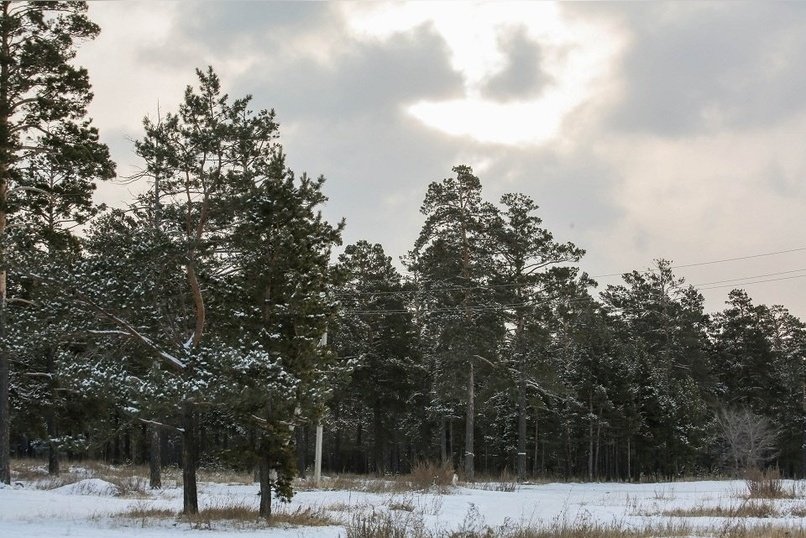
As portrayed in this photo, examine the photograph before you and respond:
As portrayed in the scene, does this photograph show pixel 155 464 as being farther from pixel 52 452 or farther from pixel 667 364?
pixel 667 364

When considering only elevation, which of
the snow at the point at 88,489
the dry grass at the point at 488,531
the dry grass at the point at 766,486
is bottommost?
the snow at the point at 88,489

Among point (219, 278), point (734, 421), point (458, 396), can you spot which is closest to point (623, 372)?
point (734, 421)

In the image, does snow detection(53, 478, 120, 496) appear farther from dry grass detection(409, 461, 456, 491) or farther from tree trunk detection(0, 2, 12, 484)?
dry grass detection(409, 461, 456, 491)

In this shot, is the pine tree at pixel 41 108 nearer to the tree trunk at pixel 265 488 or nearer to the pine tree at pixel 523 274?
the tree trunk at pixel 265 488

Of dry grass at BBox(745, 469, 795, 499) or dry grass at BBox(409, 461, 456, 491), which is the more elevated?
dry grass at BBox(745, 469, 795, 499)

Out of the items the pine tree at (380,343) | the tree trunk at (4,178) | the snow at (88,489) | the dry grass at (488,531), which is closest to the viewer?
the dry grass at (488,531)

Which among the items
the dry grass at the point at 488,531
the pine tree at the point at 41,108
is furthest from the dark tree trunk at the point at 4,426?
the dry grass at the point at 488,531

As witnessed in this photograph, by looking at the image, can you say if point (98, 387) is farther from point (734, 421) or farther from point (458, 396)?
point (734, 421)

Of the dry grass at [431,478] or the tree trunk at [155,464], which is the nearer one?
the tree trunk at [155,464]

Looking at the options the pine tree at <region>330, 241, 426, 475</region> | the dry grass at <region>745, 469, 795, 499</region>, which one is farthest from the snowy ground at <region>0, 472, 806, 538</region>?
the pine tree at <region>330, 241, 426, 475</region>

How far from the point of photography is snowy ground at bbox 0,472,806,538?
42.3ft

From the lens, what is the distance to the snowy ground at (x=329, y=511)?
1291cm

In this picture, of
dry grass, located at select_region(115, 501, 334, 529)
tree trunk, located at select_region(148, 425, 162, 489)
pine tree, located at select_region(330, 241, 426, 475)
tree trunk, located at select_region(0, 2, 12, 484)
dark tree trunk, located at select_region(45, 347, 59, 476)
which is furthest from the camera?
pine tree, located at select_region(330, 241, 426, 475)

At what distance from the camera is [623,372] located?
178 feet
